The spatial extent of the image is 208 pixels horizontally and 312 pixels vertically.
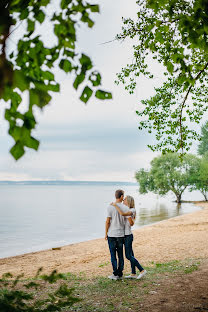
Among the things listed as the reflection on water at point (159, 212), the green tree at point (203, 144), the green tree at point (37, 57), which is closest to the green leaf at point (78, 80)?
the green tree at point (37, 57)

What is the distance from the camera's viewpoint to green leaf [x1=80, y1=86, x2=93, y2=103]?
2.84 metres

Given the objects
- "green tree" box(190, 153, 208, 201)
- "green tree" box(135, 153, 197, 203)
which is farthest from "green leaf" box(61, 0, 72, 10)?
"green tree" box(190, 153, 208, 201)

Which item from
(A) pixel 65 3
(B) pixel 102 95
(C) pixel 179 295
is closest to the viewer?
(B) pixel 102 95

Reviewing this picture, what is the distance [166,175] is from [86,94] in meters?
54.6

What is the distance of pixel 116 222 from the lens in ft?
24.7

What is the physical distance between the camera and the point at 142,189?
59.3 metres

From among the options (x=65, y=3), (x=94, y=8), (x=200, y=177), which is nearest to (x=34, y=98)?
(x=94, y=8)

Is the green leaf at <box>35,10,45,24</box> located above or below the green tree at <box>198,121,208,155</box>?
below

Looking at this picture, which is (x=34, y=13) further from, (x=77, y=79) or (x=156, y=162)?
(x=156, y=162)

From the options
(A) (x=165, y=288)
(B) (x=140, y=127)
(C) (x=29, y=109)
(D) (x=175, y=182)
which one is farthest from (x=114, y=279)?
(D) (x=175, y=182)

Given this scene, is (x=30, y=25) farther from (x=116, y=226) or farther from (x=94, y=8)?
(x=116, y=226)

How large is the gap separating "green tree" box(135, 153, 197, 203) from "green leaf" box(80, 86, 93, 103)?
53.4 m

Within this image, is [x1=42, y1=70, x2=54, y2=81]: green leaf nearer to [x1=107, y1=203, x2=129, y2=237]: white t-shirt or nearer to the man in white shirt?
the man in white shirt

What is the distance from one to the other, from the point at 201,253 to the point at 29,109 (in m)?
11.7
